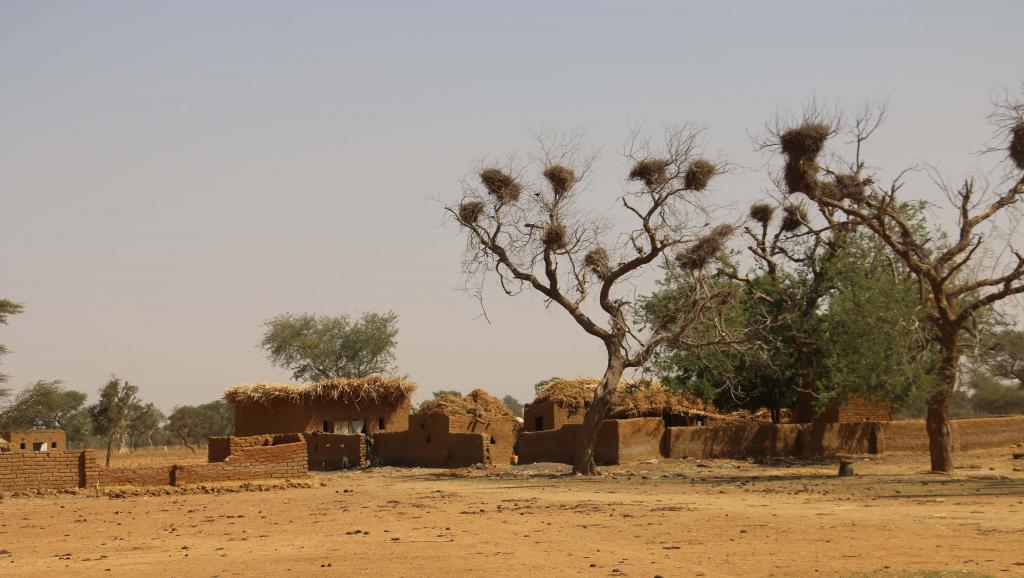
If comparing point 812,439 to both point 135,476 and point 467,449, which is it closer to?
point 467,449

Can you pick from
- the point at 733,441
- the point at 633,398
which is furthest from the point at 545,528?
the point at 633,398

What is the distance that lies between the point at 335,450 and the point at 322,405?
303 centimetres

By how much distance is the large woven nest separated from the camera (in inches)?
1166

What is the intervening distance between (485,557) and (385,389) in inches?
869

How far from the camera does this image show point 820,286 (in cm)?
2653

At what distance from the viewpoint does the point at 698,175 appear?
23.1 meters

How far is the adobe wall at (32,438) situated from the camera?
4059cm

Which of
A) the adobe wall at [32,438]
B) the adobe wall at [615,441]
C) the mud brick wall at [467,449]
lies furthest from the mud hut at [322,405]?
the adobe wall at [32,438]

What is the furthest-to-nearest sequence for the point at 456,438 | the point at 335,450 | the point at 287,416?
1. the point at 287,416
2. the point at 335,450
3. the point at 456,438

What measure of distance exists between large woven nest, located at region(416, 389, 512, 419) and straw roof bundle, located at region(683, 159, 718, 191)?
9306 millimetres

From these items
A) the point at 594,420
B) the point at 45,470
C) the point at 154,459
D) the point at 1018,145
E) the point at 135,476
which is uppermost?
the point at 1018,145

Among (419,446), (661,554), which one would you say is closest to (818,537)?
(661,554)

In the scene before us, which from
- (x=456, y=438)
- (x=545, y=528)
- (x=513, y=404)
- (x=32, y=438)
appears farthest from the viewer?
(x=513, y=404)

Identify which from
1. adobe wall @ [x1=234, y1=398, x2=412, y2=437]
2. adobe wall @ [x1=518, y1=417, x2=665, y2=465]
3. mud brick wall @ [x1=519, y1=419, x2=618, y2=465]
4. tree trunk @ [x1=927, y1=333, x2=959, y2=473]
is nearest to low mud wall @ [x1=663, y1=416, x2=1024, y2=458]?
adobe wall @ [x1=518, y1=417, x2=665, y2=465]
